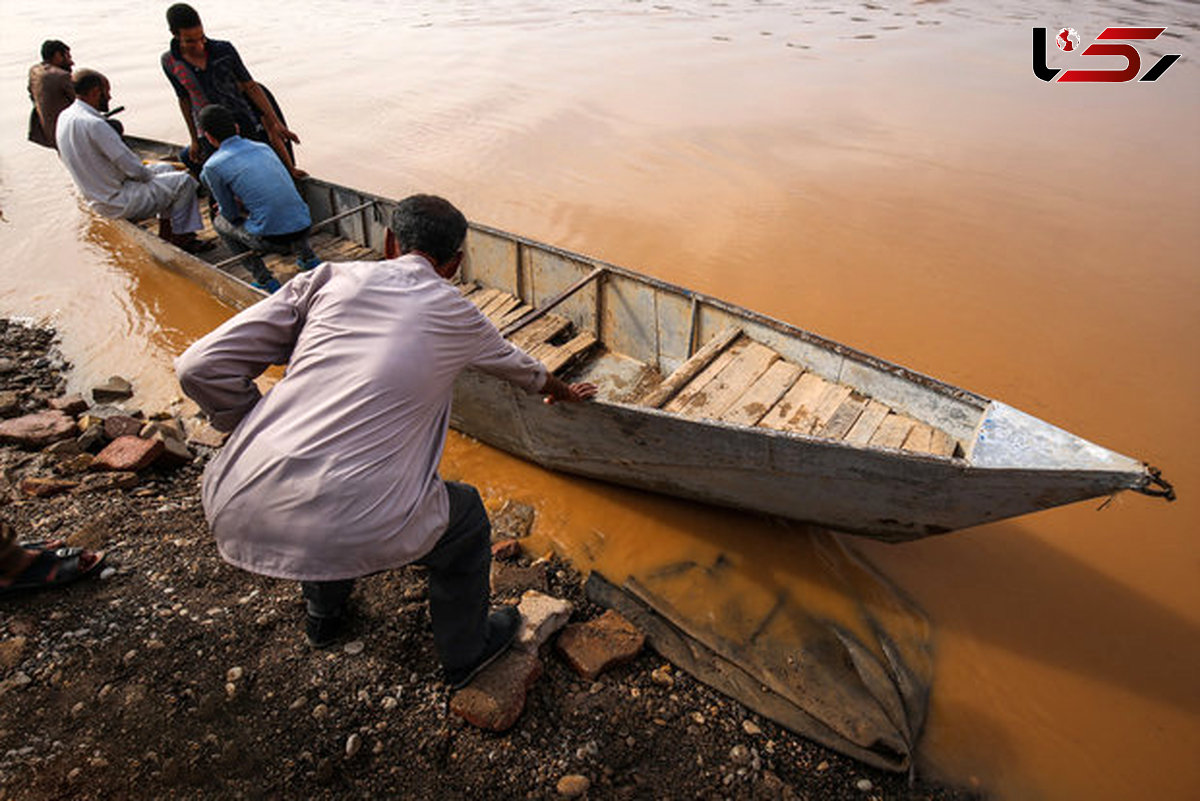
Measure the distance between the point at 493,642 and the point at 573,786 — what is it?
689mm

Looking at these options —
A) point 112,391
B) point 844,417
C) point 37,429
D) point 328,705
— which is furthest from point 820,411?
point 112,391

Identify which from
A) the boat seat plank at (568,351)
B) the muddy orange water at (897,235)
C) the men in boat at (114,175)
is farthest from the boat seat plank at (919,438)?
the men in boat at (114,175)

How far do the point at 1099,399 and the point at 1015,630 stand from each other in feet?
9.18

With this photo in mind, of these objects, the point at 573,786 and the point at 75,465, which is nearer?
the point at 573,786

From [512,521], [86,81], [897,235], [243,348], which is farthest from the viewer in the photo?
[897,235]

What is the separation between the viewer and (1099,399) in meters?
5.52

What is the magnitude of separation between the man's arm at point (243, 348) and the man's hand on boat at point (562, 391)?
1.01 meters

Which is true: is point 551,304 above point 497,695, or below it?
above

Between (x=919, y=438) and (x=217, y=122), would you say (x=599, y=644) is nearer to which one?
(x=919, y=438)

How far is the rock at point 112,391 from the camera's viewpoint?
547 centimetres

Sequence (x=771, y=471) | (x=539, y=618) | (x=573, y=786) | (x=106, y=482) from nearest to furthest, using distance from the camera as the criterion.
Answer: (x=573, y=786)
(x=539, y=618)
(x=771, y=471)
(x=106, y=482)

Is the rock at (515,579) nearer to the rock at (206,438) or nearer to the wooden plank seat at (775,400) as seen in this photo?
the wooden plank seat at (775,400)

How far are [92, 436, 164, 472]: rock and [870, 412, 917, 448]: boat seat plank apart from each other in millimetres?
4509

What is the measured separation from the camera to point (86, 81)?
577 centimetres
